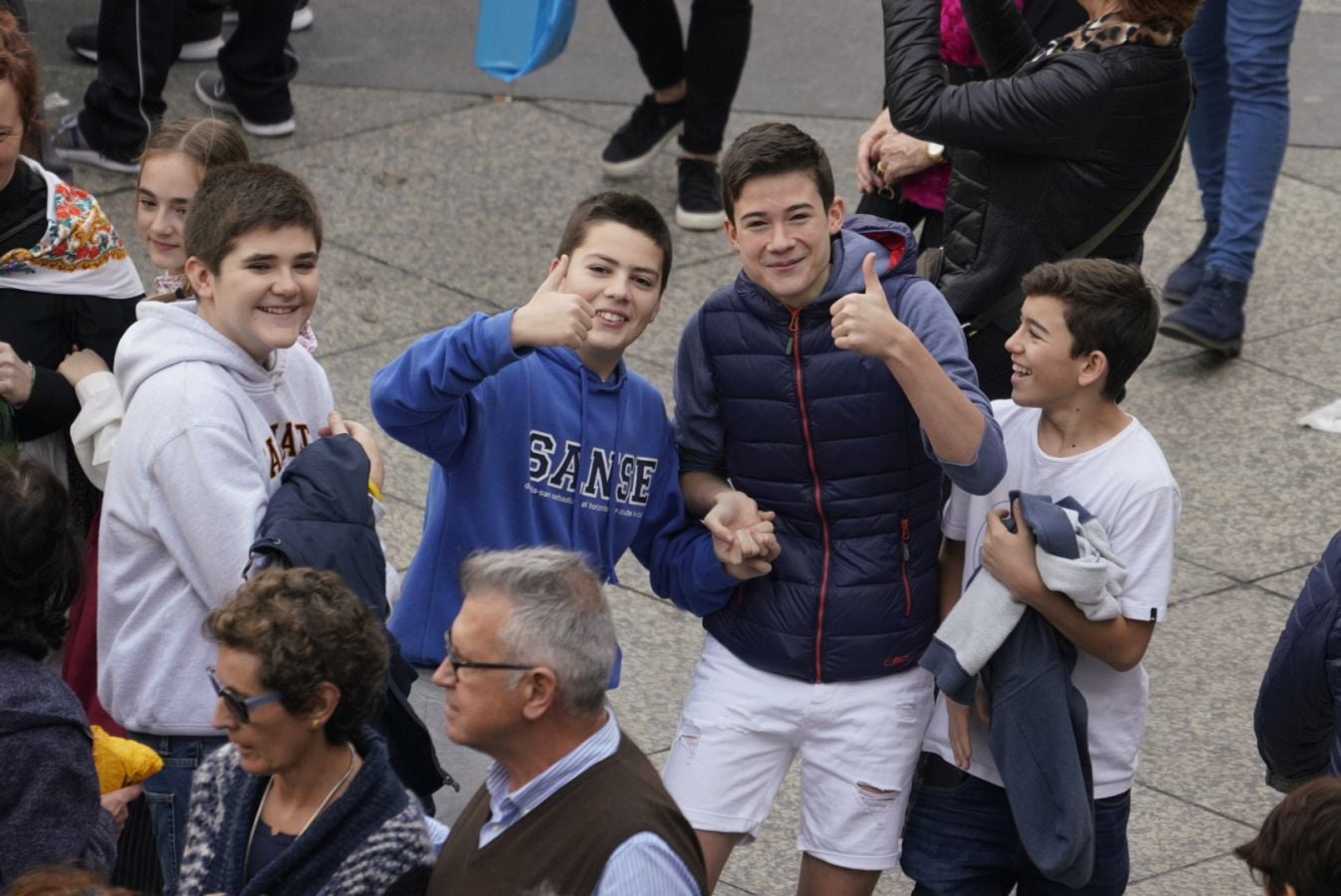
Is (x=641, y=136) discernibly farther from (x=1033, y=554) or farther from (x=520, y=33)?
(x=1033, y=554)

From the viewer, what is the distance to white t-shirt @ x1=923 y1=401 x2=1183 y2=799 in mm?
3635

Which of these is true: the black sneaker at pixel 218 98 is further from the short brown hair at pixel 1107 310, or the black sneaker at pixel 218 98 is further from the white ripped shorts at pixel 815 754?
the short brown hair at pixel 1107 310

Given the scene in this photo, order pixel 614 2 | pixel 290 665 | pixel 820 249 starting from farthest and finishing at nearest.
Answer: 1. pixel 614 2
2. pixel 820 249
3. pixel 290 665

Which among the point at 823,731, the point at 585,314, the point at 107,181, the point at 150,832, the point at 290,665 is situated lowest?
the point at 107,181

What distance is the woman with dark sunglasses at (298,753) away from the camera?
2842 millimetres

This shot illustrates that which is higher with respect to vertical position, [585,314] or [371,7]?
[585,314]

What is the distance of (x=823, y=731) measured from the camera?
3.83 meters

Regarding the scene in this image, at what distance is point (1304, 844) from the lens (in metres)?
2.71

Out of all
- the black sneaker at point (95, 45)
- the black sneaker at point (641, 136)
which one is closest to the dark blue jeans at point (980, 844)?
the black sneaker at point (641, 136)

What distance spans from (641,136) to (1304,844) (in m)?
5.60

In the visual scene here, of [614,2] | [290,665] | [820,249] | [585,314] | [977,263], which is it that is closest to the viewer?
[290,665]

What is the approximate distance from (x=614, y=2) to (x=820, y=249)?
4.08 metres

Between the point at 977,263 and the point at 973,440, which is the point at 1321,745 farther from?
the point at 977,263

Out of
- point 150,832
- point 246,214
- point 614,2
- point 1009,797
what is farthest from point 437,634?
point 614,2
